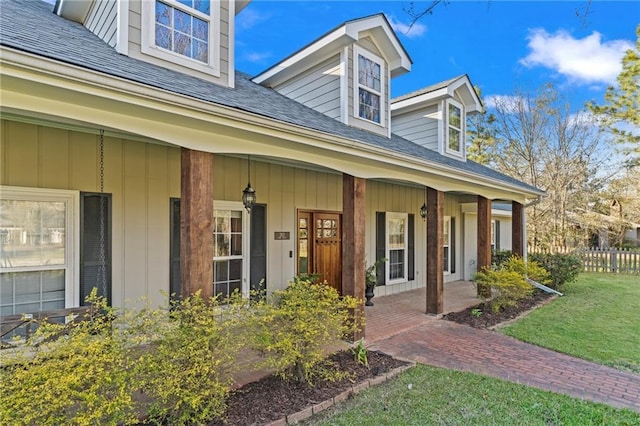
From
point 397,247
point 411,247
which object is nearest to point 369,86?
point 397,247

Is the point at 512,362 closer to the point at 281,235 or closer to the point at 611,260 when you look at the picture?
the point at 281,235

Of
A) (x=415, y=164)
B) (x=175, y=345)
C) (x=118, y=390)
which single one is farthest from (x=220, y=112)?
(x=415, y=164)

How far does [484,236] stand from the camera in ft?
28.6

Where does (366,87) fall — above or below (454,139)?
above

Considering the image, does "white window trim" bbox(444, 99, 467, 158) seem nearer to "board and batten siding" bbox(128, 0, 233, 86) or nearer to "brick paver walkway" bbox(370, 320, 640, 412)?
"brick paver walkway" bbox(370, 320, 640, 412)

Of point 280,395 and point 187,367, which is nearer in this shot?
point 187,367

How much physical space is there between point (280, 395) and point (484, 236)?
22.3 feet

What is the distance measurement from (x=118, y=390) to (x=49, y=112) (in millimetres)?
2334

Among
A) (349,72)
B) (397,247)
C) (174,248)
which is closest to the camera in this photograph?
(174,248)

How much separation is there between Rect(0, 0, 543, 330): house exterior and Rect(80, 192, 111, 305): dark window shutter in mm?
18

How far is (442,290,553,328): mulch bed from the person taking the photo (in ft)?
22.4

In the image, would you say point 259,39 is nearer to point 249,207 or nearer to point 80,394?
point 249,207

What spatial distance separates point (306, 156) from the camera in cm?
495

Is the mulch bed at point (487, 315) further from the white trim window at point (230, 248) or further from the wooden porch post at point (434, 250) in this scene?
the white trim window at point (230, 248)
